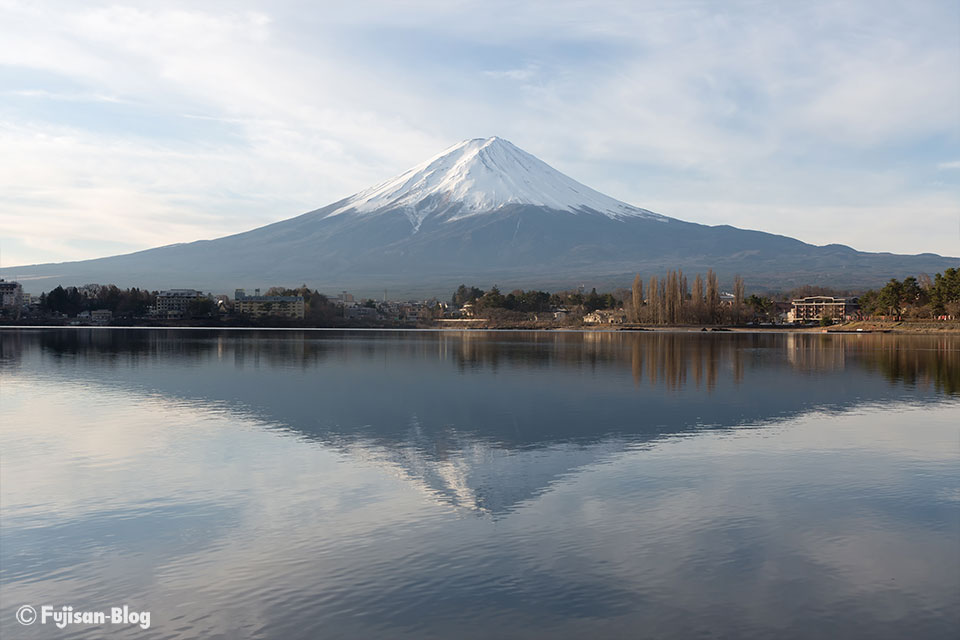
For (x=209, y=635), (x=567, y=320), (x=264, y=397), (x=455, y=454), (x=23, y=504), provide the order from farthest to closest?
(x=567, y=320) → (x=264, y=397) → (x=455, y=454) → (x=23, y=504) → (x=209, y=635)

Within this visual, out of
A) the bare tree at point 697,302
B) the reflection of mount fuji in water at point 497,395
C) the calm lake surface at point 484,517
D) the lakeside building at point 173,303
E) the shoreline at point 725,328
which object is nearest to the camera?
the calm lake surface at point 484,517

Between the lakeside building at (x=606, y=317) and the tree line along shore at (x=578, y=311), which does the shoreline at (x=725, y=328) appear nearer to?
the tree line along shore at (x=578, y=311)

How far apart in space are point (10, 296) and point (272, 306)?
5195cm

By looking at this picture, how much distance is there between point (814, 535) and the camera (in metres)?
10.6

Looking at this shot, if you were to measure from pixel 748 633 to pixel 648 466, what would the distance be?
7363mm

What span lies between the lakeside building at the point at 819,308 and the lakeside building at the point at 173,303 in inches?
4988

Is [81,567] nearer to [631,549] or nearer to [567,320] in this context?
[631,549]

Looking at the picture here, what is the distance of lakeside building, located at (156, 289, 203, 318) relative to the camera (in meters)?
159

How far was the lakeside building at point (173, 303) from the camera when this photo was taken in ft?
521

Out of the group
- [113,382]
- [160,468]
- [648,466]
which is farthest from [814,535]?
[113,382]

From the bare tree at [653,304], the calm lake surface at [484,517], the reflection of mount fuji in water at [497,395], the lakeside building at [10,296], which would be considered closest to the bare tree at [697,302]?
the bare tree at [653,304]

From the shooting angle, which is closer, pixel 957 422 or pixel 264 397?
pixel 957 422

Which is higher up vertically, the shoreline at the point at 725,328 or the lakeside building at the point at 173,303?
the lakeside building at the point at 173,303

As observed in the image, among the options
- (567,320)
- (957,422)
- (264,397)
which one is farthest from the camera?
(567,320)
